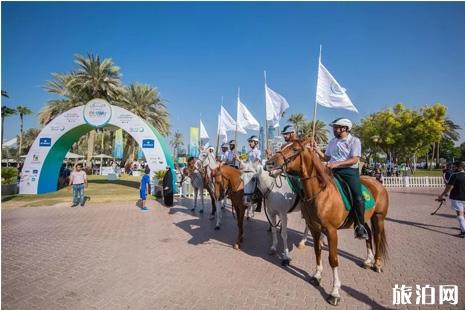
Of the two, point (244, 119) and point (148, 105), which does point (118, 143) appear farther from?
point (244, 119)

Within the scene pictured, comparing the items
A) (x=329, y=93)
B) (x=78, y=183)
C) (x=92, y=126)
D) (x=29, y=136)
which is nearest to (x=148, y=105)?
(x=92, y=126)

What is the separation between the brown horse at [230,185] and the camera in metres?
6.79

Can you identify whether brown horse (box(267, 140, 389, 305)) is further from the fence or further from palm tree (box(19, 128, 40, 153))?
palm tree (box(19, 128, 40, 153))

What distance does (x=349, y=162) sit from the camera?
416 centimetres

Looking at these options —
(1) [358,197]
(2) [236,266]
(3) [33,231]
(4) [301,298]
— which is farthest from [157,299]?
(3) [33,231]

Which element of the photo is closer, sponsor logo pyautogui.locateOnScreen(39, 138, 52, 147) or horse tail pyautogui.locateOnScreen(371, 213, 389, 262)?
horse tail pyautogui.locateOnScreen(371, 213, 389, 262)

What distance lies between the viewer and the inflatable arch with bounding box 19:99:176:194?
52.8 feet

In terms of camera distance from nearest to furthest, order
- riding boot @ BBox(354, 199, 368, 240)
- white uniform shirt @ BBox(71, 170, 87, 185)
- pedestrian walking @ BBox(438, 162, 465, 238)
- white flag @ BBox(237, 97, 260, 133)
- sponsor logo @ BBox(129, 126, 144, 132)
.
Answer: riding boot @ BBox(354, 199, 368, 240), pedestrian walking @ BBox(438, 162, 465, 238), white uniform shirt @ BBox(71, 170, 87, 185), white flag @ BBox(237, 97, 260, 133), sponsor logo @ BBox(129, 126, 144, 132)

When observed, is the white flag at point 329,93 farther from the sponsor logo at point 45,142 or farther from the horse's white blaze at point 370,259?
the sponsor logo at point 45,142

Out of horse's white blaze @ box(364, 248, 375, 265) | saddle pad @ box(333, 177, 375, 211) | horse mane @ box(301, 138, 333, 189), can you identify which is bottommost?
horse's white blaze @ box(364, 248, 375, 265)

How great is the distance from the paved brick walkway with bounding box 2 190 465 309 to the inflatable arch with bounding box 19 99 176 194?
760 cm

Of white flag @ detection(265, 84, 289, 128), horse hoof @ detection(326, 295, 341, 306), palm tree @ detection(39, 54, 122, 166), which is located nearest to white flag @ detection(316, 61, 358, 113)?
white flag @ detection(265, 84, 289, 128)

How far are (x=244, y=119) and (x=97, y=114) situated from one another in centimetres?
996

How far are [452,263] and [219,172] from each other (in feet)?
19.0
